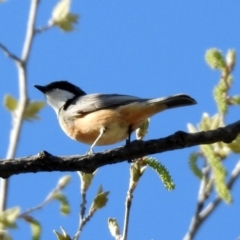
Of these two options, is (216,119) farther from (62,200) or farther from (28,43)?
(28,43)

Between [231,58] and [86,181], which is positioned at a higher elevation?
[231,58]

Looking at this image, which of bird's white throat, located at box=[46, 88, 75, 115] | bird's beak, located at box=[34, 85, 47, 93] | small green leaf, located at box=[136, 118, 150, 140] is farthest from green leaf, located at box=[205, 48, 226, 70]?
bird's beak, located at box=[34, 85, 47, 93]

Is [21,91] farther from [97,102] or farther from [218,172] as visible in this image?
[97,102]

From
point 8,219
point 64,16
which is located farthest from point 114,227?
point 64,16

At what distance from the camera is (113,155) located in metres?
2.59

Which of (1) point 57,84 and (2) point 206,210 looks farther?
(1) point 57,84

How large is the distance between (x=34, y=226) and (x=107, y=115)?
1951mm

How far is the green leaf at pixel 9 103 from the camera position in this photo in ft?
9.39

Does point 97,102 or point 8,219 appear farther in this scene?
point 97,102

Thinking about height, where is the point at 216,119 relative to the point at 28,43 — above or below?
below

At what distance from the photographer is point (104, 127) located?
14.7 ft

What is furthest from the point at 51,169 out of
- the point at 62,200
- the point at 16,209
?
the point at 62,200

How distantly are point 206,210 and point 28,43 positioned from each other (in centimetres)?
136

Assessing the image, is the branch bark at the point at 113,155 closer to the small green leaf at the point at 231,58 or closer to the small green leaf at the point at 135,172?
the small green leaf at the point at 135,172
